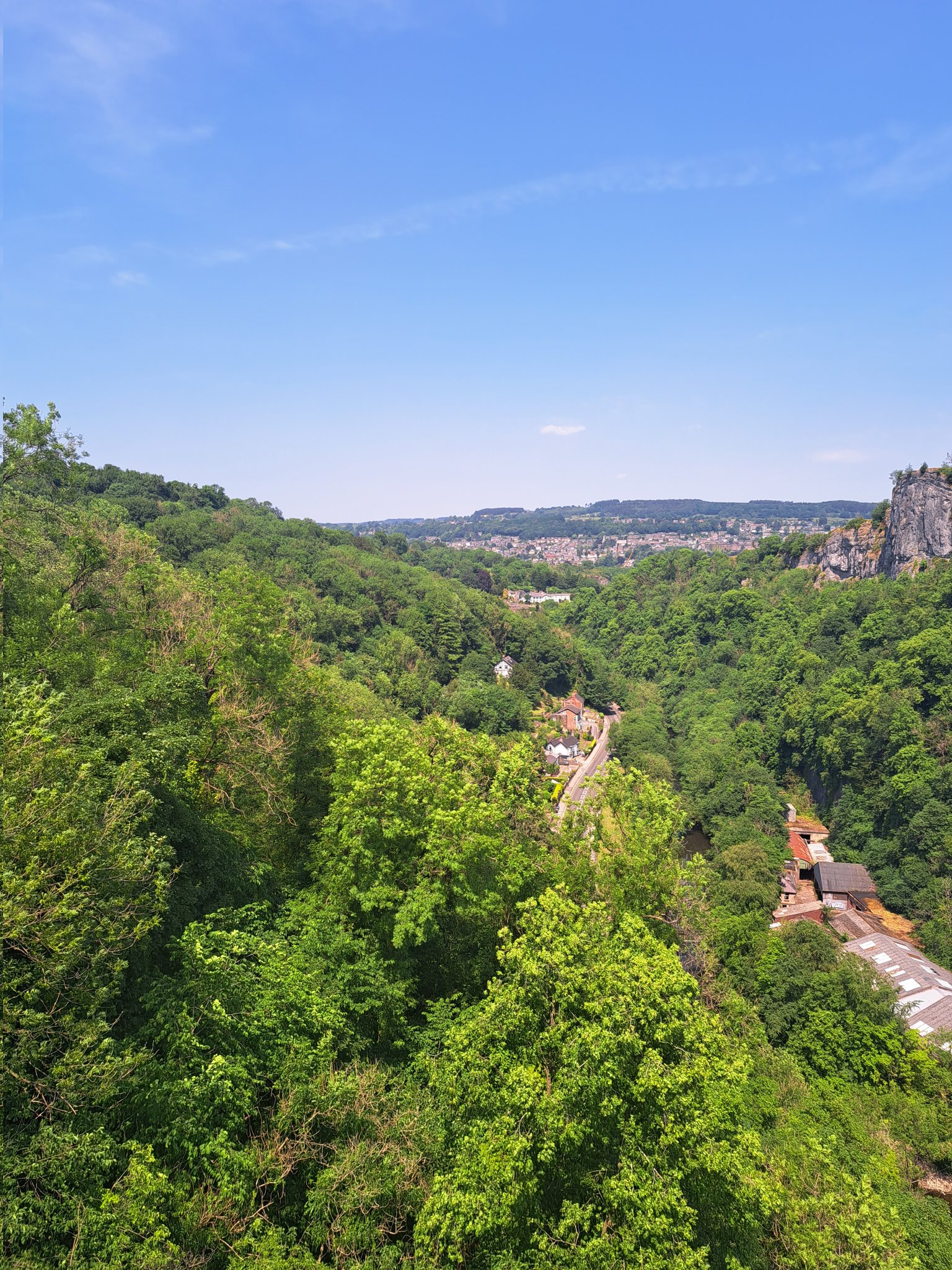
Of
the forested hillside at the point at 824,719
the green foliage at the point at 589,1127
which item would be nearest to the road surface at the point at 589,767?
the forested hillside at the point at 824,719

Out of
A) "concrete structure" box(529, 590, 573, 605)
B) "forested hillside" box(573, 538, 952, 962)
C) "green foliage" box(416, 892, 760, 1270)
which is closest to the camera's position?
"green foliage" box(416, 892, 760, 1270)

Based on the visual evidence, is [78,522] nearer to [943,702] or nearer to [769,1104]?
[769,1104]

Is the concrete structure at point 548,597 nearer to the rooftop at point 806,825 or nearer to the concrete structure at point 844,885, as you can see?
the rooftop at point 806,825

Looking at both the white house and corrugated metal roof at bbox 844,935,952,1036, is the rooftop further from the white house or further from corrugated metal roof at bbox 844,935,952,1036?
the white house

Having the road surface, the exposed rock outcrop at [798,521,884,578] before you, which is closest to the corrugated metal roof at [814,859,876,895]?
the road surface

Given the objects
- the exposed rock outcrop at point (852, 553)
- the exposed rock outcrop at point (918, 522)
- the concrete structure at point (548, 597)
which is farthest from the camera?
the concrete structure at point (548, 597)

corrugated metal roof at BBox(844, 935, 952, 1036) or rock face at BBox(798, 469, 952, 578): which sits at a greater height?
rock face at BBox(798, 469, 952, 578)
